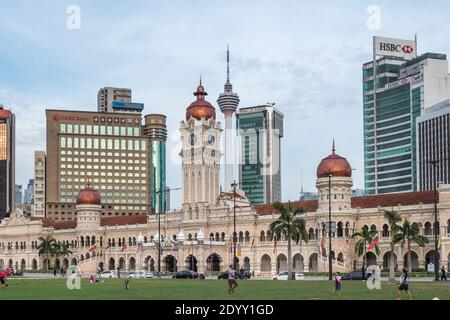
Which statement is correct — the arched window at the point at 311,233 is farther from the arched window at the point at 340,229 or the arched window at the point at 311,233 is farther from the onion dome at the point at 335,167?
the onion dome at the point at 335,167

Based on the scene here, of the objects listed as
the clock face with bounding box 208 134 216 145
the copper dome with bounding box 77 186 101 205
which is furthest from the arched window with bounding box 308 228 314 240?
the copper dome with bounding box 77 186 101 205

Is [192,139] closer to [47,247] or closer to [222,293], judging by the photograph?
[47,247]

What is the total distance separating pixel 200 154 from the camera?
13962cm

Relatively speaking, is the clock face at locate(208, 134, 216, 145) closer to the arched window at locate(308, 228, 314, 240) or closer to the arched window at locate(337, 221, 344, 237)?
the arched window at locate(308, 228, 314, 240)

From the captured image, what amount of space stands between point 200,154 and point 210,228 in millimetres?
12734

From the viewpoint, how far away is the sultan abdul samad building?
113m

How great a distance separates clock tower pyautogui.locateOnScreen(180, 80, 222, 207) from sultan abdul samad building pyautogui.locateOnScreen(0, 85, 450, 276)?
16cm

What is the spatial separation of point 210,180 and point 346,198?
30.5m

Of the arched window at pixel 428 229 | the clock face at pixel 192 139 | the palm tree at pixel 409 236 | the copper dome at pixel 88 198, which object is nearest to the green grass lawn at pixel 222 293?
the palm tree at pixel 409 236

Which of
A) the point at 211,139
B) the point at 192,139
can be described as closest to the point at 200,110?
the point at 192,139

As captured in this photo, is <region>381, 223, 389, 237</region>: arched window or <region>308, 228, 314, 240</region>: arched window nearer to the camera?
<region>381, 223, 389, 237</region>: arched window

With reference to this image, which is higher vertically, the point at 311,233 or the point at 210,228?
the point at 210,228
